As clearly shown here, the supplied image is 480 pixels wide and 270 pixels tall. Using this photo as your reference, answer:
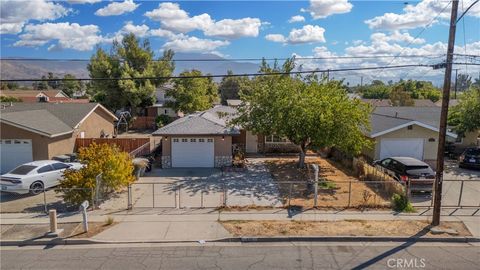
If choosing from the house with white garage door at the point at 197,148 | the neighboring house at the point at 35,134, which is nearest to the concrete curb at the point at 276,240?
the house with white garage door at the point at 197,148

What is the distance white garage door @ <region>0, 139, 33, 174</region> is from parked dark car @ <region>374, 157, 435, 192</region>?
20998 mm

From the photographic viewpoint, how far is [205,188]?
18.3m

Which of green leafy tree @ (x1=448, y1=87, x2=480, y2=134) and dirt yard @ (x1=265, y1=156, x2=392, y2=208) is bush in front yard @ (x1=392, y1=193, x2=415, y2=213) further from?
green leafy tree @ (x1=448, y1=87, x2=480, y2=134)

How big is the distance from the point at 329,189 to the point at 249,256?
8.53 meters

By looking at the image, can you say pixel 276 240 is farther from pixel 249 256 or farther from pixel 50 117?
pixel 50 117

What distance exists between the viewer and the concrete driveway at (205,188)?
1598 cm

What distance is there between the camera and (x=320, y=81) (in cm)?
2208

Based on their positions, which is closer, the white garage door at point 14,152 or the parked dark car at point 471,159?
the white garage door at point 14,152

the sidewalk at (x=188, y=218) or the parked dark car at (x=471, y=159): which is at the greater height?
the parked dark car at (x=471, y=159)

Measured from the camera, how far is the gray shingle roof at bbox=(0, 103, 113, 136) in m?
21.9

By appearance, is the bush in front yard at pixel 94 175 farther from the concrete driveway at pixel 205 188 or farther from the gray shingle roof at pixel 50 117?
the gray shingle roof at pixel 50 117

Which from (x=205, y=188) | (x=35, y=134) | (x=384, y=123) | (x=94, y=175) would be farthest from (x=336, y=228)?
(x=35, y=134)

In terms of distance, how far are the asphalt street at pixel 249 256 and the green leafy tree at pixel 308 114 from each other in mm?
8776

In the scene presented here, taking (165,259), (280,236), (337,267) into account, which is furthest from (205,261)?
(337,267)
